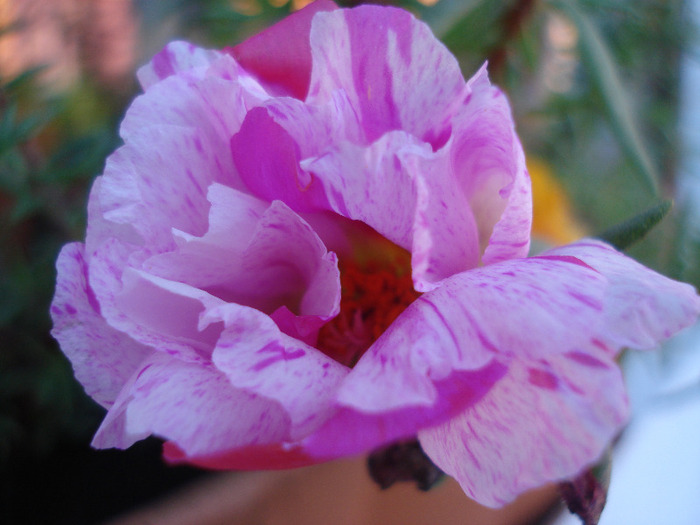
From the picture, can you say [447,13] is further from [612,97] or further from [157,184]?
[157,184]

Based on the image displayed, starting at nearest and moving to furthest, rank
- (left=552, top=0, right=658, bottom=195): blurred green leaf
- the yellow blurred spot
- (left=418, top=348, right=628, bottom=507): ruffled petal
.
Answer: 1. (left=418, top=348, right=628, bottom=507): ruffled petal
2. (left=552, top=0, right=658, bottom=195): blurred green leaf
3. the yellow blurred spot

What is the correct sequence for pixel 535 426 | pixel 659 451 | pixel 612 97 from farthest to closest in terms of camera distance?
1. pixel 659 451
2. pixel 612 97
3. pixel 535 426

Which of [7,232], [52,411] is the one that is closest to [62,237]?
[7,232]

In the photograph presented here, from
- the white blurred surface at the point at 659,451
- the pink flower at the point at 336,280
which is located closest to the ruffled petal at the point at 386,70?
the pink flower at the point at 336,280

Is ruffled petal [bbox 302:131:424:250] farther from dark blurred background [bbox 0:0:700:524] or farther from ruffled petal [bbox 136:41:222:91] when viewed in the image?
dark blurred background [bbox 0:0:700:524]

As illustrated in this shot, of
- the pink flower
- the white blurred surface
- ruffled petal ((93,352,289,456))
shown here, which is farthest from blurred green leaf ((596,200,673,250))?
the white blurred surface

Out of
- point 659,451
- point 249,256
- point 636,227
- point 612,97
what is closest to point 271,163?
point 249,256
